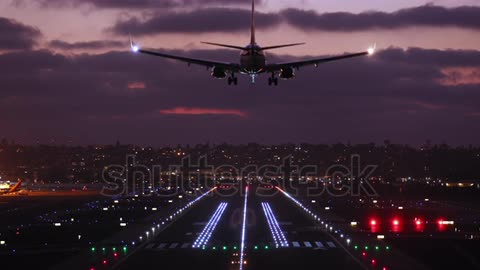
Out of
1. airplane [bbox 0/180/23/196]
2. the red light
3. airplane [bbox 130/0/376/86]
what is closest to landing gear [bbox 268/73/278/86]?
airplane [bbox 130/0/376/86]

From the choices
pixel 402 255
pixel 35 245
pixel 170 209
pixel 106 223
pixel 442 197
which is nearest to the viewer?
pixel 402 255

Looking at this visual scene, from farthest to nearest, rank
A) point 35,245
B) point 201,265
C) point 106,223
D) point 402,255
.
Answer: point 106,223 → point 35,245 → point 402,255 → point 201,265

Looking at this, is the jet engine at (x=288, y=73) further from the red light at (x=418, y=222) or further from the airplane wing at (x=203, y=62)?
the red light at (x=418, y=222)

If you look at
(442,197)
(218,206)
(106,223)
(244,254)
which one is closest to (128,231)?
(106,223)

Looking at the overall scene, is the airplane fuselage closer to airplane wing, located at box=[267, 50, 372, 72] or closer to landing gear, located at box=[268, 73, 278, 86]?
airplane wing, located at box=[267, 50, 372, 72]

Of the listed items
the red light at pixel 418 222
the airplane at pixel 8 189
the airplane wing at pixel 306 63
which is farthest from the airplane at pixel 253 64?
the airplane at pixel 8 189

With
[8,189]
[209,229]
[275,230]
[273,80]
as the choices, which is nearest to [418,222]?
[275,230]

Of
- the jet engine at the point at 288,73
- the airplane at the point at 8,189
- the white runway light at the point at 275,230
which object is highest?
the jet engine at the point at 288,73

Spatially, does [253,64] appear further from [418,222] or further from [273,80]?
[418,222]

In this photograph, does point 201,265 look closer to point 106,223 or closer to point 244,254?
point 244,254
